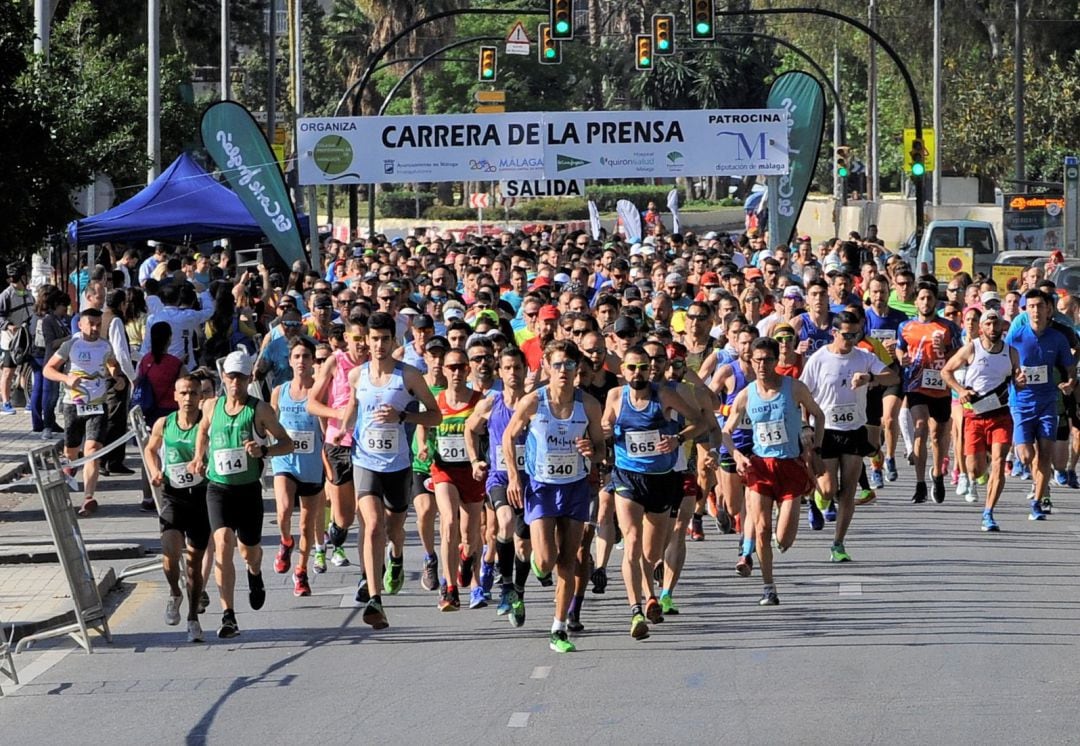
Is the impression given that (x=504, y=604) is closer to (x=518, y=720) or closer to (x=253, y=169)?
(x=518, y=720)

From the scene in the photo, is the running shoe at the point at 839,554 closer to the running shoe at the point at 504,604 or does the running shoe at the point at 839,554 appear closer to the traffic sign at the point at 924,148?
the running shoe at the point at 504,604

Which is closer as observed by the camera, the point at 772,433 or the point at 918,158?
the point at 772,433

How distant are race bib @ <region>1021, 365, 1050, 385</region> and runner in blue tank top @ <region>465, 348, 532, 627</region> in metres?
5.41

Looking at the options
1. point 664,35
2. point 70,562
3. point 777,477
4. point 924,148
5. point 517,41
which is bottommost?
point 70,562

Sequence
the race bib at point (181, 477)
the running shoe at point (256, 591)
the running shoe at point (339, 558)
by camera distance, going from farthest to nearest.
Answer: the running shoe at point (339, 558), the running shoe at point (256, 591), the race bib at point (181, 477)

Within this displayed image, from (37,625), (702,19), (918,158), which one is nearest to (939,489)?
(37,625)

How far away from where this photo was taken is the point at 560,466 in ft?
34.8

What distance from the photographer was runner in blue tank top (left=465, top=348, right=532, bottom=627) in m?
11.3

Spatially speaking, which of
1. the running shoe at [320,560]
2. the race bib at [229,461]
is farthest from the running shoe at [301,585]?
the race bib at [229,461]

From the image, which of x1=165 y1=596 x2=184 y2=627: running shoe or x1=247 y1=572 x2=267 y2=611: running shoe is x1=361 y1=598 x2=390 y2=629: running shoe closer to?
x1=247 y1=572 x2=267 y2=611: running shoe

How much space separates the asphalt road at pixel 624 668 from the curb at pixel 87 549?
0.57m

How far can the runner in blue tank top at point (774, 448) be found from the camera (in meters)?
11.8

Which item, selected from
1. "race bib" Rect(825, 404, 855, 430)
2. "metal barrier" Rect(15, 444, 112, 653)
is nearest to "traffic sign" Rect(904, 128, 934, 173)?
"race bib" Rect(825, 404, 855, 430)

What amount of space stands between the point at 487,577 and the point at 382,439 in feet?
4.07
